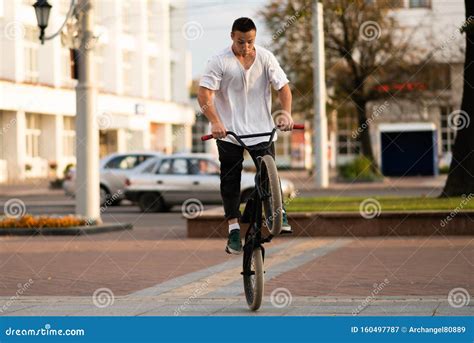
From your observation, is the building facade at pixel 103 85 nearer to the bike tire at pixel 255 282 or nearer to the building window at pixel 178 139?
the building window at pixel 178 139

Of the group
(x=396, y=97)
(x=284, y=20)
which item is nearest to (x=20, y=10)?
(x=284, y=20)

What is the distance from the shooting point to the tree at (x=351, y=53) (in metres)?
43.7

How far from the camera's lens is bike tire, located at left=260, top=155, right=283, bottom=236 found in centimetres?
803

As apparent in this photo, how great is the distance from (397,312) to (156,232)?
11.1 m

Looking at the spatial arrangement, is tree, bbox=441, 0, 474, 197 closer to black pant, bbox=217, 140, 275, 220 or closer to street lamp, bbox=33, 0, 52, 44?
street lamp, bbox=33, 0, 52, 44

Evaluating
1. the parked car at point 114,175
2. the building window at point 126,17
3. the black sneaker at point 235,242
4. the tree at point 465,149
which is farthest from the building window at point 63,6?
the black sneaker at point 235,242

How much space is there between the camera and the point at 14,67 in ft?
164

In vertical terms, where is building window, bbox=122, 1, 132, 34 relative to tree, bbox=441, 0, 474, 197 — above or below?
above

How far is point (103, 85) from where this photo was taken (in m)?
62.6

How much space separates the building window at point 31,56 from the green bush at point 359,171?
648 inches

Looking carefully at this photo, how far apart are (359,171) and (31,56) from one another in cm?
1913

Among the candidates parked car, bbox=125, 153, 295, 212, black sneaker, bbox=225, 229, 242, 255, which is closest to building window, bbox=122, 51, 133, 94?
parked car, bbox=125, 153, 295, 212

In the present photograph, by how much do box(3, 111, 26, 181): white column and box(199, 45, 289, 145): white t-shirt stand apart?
44291 mm

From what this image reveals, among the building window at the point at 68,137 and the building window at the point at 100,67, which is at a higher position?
the building window at the point at 100,67
